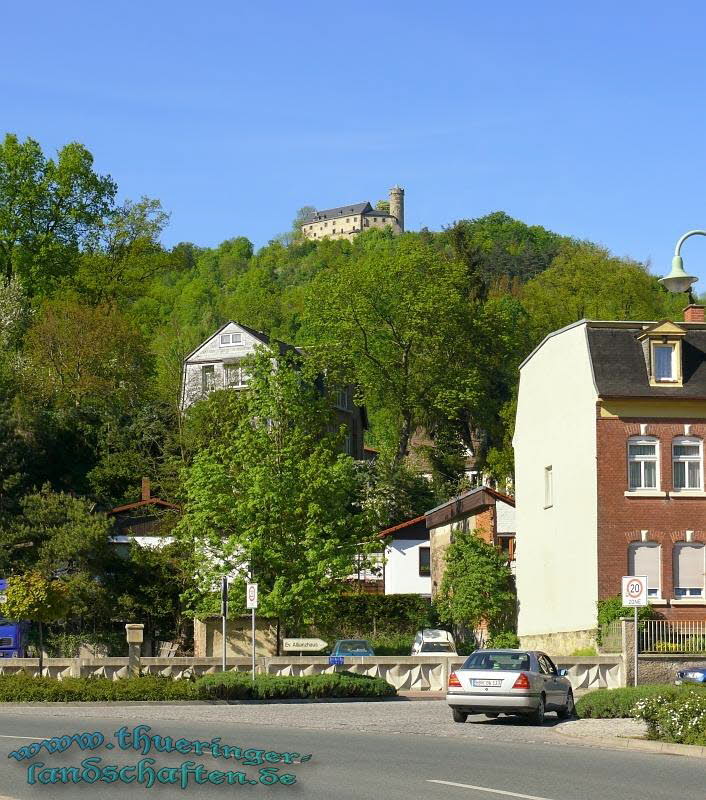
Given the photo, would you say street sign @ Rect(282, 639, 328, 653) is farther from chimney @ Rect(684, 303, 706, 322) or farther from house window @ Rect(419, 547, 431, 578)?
house window @ Rect(419, 547, 431, 578)

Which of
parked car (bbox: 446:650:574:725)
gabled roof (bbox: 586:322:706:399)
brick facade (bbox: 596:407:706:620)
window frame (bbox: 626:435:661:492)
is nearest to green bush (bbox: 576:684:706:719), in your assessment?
parked car (bbox: 446:650:574:725)

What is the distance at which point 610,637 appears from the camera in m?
42.8

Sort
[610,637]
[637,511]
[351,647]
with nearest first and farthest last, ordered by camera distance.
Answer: [610,637] < [351,647] < [637,511]

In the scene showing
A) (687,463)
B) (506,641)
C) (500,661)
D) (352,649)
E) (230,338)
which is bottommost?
(506,641)

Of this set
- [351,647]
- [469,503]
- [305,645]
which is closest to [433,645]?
[351,647]

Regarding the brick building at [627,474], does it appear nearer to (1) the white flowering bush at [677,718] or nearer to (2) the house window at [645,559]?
(2) the house window at [645,559]

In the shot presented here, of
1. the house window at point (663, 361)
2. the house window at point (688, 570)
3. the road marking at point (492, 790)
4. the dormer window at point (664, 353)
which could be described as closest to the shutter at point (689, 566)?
the house window at point (688, 570)

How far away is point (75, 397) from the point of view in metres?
77.2

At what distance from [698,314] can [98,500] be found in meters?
32.3

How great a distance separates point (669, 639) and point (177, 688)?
46.2 ft

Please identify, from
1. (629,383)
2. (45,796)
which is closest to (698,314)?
(629,383)

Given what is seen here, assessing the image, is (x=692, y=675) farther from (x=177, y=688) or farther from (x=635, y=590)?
(x=177, y=688)

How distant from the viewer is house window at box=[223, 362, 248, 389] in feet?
260

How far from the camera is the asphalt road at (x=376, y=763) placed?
1434 cm
